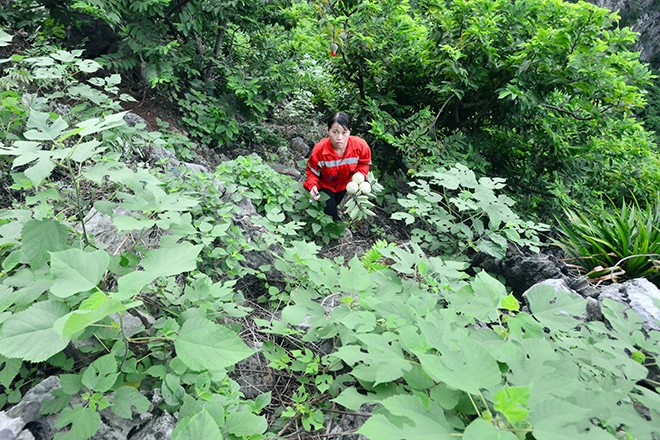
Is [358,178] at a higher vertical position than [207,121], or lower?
higher

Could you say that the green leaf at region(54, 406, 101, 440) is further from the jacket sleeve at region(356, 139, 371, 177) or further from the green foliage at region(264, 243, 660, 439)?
the jacket sleeve at region(356, 139, 371, 177)

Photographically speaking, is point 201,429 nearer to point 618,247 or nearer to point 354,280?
point 354,280

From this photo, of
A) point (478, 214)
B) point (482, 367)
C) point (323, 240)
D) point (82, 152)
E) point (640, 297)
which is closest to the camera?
point (482, 367)

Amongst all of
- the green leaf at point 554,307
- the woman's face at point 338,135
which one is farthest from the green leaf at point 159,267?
the woman's face at point 338,135

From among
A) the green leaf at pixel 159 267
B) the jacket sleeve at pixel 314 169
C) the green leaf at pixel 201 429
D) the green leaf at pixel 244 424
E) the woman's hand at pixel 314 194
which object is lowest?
the woman's hand at pixel 314 194

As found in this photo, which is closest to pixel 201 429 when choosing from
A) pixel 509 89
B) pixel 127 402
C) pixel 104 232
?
A: pixel 127 402

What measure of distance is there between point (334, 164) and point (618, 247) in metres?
2.82

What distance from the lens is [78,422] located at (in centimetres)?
102

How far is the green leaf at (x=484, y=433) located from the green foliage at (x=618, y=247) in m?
3.07

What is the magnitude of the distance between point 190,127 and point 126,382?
3841mm

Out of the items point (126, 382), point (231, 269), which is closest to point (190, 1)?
point (231, 269)

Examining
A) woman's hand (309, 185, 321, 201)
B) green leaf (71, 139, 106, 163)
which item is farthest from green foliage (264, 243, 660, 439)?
woman's hand (309, 185, 321, 201)

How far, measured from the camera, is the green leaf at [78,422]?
1.00m

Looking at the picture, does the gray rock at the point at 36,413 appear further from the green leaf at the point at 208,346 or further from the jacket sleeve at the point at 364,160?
the jacket sleeve at the point at 364,160
